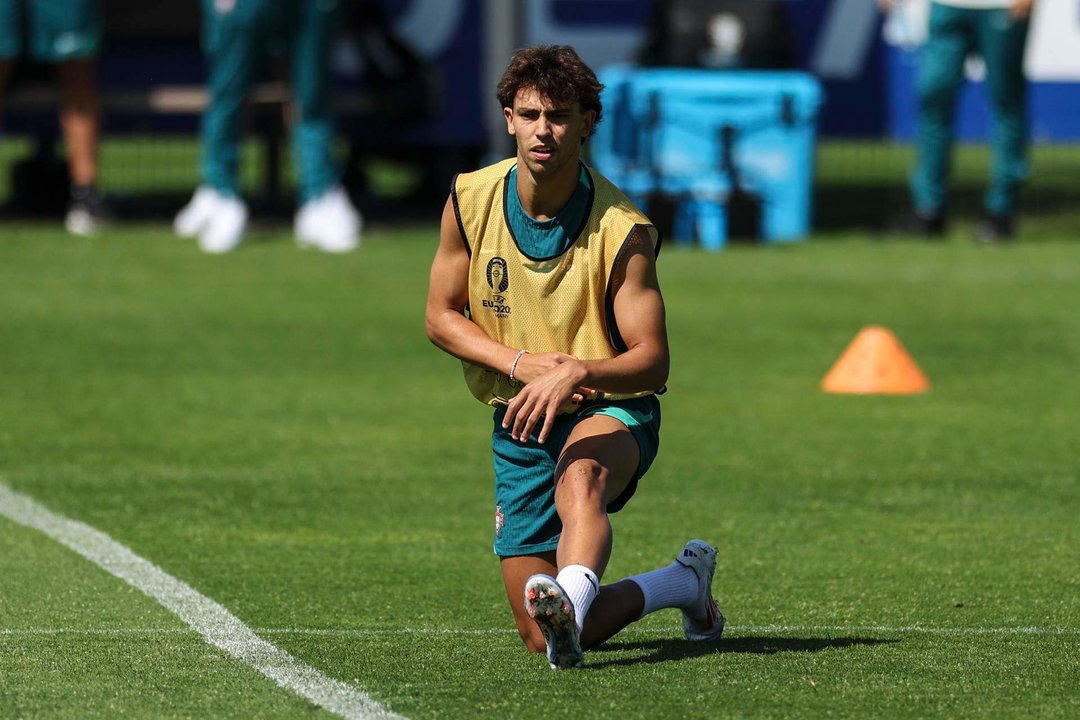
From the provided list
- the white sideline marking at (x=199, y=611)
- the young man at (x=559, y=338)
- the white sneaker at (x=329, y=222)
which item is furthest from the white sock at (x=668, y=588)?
the white sneaker at (x=329, y=222)

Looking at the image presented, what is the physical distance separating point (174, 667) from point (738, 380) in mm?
5459

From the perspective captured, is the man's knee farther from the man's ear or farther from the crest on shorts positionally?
the man's ear

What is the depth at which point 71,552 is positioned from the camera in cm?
645

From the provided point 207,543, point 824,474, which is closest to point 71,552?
point 207,543

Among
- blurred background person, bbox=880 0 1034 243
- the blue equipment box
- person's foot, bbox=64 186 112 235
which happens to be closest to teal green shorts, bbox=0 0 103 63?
person's foot, bbox=64 186 112 235

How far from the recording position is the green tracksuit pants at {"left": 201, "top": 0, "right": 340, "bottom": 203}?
14.0 meters

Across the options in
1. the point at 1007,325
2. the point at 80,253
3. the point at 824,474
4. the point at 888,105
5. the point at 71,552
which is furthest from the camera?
the point at 888,105

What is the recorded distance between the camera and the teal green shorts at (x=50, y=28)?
14273mm

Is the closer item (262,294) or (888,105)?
(262,294)

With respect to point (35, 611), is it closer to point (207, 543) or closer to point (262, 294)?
point (207, 543)

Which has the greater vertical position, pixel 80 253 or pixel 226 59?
pixel 226 59

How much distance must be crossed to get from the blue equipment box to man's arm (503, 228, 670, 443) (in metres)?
9.86

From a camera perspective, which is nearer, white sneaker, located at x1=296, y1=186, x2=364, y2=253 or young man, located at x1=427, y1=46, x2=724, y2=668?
young man, located at x1=427, y1=46, x2=724, y2=668

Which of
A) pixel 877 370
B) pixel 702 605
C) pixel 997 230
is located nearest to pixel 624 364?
pixel 702 605
